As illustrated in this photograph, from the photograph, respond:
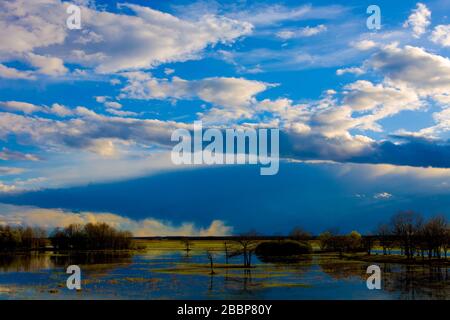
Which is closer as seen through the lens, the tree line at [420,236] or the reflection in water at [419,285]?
the reflection in water at [419,285]

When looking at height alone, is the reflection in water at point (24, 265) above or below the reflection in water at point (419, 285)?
below

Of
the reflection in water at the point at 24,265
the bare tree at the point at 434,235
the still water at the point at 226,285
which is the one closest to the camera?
the still water at the point at 226,285

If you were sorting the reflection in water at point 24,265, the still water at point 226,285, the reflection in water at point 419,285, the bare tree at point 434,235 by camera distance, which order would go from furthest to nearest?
the bare tree at point 434,235, the reflection in water at point 24,265, the reflection in water at point 419,285, the still water at point 226,285

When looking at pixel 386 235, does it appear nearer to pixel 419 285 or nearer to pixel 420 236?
pixel 420 236

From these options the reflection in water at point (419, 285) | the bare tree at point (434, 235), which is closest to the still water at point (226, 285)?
the reflection in water at point (419, 285)

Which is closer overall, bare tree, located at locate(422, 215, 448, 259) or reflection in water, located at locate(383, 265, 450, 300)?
reflection in water, located at locate(383, 265, 450, 300)

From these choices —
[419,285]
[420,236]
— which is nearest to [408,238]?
[420,236]

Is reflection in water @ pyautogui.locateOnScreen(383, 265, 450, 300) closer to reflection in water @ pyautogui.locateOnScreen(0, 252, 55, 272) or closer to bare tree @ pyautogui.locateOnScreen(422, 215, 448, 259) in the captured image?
bare tree @ pyautogui.locateOnScreen(422, 215, 448, 259)

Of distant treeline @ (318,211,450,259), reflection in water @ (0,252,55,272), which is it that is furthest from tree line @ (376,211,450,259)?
reflection in water @ (0,252,55,272)

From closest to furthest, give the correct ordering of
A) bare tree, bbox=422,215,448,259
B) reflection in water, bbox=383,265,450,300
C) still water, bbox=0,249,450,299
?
still water, bbox=0,249,450,299, reflection in water, bbox=383,265,450,300, bare tree, bbox=422,215,448,259

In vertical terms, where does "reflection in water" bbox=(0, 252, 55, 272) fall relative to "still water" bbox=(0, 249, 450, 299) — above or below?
below

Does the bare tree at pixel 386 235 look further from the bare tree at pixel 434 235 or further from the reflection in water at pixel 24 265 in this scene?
the reflection in water at pixel 24 265
